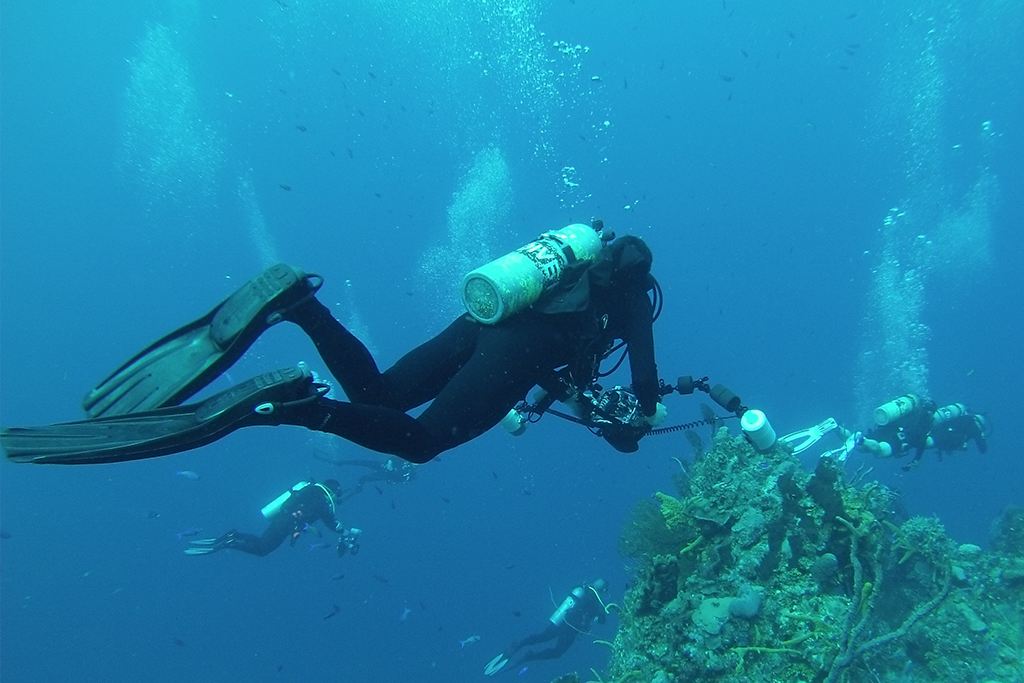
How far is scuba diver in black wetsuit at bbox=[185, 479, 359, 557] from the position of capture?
44.4 ft

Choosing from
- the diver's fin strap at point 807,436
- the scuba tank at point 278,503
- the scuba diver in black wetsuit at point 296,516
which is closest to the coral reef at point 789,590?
the diver's fin strap at point 807,436

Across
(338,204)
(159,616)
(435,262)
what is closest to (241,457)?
(159,616)

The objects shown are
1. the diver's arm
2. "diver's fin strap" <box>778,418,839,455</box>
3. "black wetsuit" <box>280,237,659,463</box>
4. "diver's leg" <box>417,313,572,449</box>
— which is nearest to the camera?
"black wetsuit" <box>280,237,659,463</box>

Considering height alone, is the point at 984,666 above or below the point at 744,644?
below

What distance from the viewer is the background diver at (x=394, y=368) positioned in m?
2.74

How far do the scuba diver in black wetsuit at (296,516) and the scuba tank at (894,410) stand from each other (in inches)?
438

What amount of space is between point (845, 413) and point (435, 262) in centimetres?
5587

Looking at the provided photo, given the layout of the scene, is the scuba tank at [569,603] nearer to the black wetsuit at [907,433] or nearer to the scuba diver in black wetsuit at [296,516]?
the scuba diver in black wetsuit at [296,516]

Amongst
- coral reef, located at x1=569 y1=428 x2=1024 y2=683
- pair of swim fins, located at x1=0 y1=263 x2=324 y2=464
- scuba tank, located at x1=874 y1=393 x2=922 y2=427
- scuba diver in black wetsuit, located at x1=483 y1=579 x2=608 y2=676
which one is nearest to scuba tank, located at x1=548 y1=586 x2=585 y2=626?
scuba diver in black wetsuit, located at x1=483 y1=579 x2=608 y2=676

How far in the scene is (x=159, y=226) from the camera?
12706cm

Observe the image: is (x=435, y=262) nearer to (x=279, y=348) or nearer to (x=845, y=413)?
(x=279, y=348)

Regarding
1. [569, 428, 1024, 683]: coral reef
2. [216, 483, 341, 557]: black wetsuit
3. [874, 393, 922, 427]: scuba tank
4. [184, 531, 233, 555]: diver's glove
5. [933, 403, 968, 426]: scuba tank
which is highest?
[184, 531, 233, 555]: diver's glove

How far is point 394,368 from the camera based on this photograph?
409 cm

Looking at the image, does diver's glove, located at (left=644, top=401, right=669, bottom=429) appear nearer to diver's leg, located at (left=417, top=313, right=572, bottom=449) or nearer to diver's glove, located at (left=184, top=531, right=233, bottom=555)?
diver's leg, located at (left=417, top=313, right=572, bottom=449)
